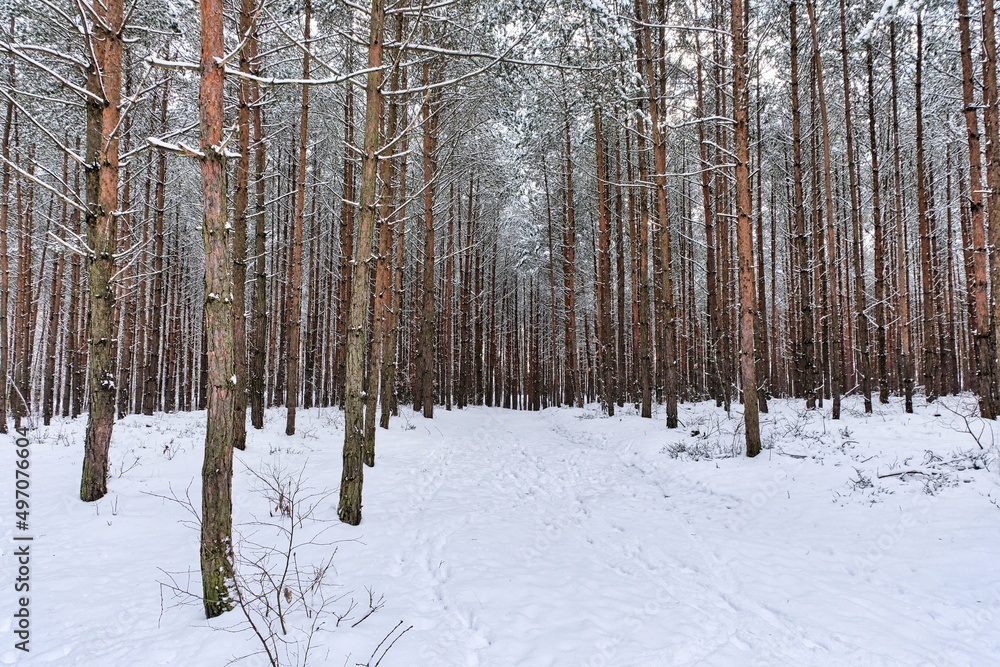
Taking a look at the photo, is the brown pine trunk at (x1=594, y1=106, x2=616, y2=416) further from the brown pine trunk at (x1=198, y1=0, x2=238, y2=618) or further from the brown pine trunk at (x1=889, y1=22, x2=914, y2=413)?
the brown pine trunk at (x1=198, y1=0, x2=238, y2=618)

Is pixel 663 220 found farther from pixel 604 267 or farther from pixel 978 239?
pixel 604 267

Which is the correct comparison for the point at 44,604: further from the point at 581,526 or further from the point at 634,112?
the point at 634,112

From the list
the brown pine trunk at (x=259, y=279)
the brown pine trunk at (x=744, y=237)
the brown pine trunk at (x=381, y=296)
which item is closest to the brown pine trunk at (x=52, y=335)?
the brown pine trunk at (x=259, y=279)

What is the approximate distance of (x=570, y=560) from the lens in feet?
13.6

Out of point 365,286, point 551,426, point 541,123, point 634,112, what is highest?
point 541,123

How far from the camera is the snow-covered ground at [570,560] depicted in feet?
9.21

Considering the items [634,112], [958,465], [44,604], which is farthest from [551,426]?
[44,604]

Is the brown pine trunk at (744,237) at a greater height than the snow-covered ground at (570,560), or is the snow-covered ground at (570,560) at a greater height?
the brown pine trunk at (744,237)

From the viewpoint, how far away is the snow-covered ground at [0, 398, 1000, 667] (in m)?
2.81

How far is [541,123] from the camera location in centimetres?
1541

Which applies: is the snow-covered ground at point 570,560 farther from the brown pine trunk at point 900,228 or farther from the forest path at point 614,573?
the brown pine trunk at point 900,228

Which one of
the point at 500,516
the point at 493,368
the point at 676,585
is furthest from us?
the point at 493,368

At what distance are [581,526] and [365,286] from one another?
358cm

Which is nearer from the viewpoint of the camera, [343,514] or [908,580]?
[908,580]
